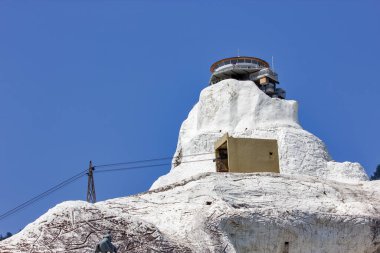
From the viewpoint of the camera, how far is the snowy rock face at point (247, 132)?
4034 cm

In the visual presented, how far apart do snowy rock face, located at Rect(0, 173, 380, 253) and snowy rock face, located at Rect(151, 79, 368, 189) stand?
1612cm

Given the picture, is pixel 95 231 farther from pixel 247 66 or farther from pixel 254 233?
pixel 247 66

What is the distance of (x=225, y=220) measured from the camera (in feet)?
61.9

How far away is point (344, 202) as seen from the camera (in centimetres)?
2242

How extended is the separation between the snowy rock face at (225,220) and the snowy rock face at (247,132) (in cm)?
1612

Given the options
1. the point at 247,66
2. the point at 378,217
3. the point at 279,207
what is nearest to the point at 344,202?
the point at 378,217

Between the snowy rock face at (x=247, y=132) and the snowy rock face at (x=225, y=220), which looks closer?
the snowy rock face at (x=225, y=220)

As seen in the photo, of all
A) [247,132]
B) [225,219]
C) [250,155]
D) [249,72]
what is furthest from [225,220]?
[249,72]

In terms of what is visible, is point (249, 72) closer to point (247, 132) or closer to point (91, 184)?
point (247, 132)

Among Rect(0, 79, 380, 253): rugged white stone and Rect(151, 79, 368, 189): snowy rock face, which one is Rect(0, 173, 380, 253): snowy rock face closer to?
Rect(0, 79, 380, 253): rugged white stone

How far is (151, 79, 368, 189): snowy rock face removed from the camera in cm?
4034

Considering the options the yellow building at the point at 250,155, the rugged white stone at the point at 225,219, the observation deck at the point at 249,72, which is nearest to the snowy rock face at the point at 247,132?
the observation deck at the point at 249,72

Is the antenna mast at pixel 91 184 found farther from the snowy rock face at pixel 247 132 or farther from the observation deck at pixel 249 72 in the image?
the observation deck at pixel 249 72

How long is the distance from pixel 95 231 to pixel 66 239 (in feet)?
2.87
